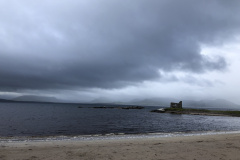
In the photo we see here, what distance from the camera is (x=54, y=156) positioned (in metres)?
11.1

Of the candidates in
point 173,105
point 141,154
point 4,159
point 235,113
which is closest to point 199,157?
point 141,154

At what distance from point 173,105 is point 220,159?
164 meters

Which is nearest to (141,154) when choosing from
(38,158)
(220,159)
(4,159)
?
(220,159)

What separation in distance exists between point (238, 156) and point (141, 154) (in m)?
6.42

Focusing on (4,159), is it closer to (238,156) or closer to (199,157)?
(199,157)

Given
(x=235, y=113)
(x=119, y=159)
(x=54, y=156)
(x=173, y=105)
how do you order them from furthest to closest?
(x=173, y=105), (x=235, y=113), (x=54, y=156), (x=119, y=159)

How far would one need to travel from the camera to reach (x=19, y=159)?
10.5 meters

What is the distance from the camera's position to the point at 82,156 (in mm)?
11180

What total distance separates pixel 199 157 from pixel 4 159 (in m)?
12.5

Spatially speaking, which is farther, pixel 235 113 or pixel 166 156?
pixel 235 113

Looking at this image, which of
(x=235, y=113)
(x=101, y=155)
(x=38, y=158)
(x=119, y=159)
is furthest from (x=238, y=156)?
(x=235, y=113)

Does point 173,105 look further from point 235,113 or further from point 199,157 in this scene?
point 199,157

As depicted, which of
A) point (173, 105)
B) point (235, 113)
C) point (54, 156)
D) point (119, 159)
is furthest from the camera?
point (173, 105)

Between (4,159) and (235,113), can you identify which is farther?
(235,113)
